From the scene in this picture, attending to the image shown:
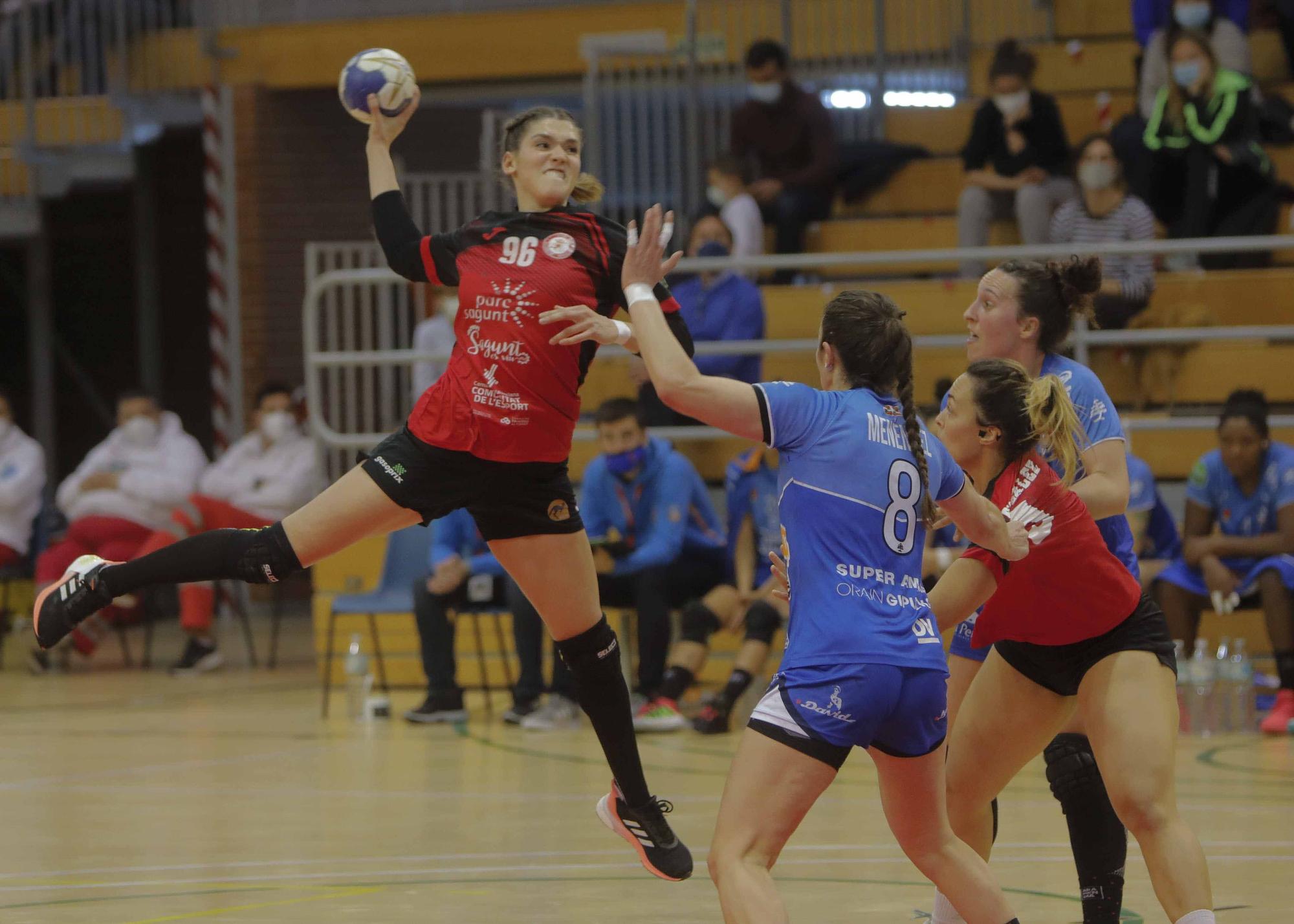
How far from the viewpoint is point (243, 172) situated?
616 inches

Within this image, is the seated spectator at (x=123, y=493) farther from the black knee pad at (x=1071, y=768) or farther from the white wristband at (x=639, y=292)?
the white wristband at (x=639, y=292)

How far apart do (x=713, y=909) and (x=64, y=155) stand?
11.8 meters

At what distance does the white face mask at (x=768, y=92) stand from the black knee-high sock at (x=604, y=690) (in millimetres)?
7313

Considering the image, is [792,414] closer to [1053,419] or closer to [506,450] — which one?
[1053,419]

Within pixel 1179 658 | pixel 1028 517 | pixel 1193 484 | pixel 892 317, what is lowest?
pixel 1179 658

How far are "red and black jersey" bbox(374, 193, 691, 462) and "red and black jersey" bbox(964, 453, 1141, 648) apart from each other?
1.33 meters

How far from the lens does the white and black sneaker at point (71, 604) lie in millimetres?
5363

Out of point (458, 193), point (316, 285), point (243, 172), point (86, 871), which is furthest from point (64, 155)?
point (86, 871)

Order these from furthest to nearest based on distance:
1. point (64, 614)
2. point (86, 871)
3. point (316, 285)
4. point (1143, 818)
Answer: point (316, 285), point (86, 871), point (64, 614), point (1143, 818)

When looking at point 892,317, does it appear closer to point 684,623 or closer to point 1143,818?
point 1143,818

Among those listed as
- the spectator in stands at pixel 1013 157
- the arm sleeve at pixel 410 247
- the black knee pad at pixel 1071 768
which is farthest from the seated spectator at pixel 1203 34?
the black knee pad at pixel 1071 768

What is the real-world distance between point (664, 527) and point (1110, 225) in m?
3.13

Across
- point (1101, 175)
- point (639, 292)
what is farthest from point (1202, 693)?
point (639, 292)

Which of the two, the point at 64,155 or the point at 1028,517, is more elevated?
the point at 64,155
